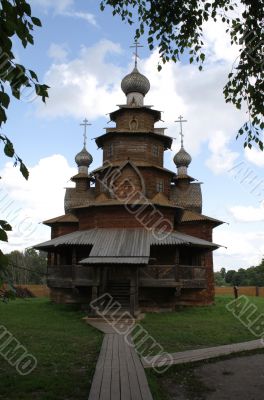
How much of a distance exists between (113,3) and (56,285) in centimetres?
1393

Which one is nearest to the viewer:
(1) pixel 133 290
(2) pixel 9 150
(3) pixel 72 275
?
(2) pixel 9 150

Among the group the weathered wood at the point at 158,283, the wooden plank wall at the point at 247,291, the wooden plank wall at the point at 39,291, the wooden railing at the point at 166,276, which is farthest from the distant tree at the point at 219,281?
the weathered wood at the point at 158,283

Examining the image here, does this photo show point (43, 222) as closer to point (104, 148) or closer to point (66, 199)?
point (66, 199)

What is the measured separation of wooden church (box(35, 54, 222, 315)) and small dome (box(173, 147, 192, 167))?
61cm

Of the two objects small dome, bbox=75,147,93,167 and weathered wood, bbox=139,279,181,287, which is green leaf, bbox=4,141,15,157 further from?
small dome, bbox=75,147,93,167

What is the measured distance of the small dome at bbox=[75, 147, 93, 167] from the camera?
28734 mm

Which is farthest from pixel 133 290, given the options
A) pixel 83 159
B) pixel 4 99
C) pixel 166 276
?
pixel 83 159

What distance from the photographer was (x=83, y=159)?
28.7m

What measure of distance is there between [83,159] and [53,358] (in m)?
21.5

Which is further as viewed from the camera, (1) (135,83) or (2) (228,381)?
(1) (135,83)

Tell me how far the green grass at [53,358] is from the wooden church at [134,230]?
273 centimetres

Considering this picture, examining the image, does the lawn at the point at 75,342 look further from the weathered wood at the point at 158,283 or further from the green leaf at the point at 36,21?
the green leaf at the point at 36,21

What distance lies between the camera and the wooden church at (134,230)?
677 inches

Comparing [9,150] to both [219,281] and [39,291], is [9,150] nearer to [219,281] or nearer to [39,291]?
[39,291]
